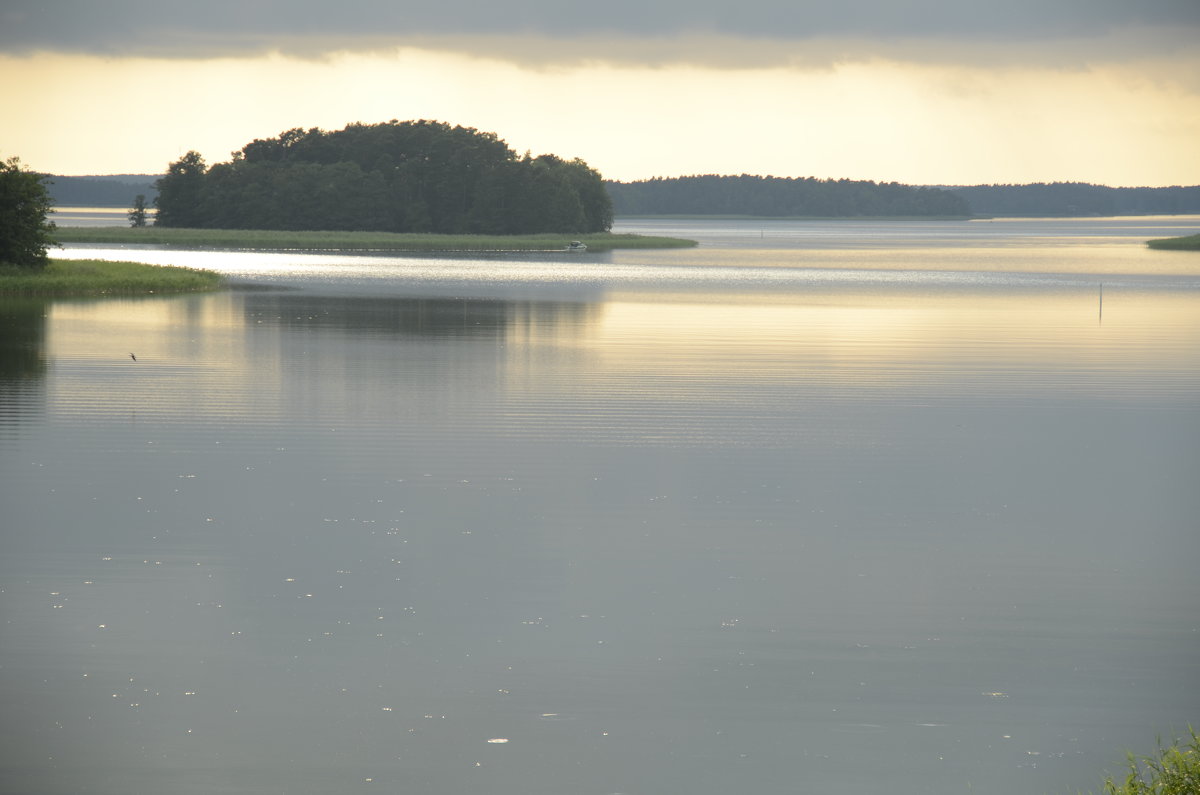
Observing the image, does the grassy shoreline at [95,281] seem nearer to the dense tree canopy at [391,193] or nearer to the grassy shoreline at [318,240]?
the grassy shoreline at [318,240]

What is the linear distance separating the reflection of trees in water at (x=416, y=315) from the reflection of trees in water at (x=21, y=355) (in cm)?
686

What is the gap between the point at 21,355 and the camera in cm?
3494

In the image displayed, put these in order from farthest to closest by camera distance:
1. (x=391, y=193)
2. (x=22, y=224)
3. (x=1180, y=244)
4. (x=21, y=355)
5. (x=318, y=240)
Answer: (x=391, y=193), (x=1180, y=244), (x=318, y=240), (x=22, y=224), (x=21, y=355)

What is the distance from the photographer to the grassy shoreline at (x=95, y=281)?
193 feet

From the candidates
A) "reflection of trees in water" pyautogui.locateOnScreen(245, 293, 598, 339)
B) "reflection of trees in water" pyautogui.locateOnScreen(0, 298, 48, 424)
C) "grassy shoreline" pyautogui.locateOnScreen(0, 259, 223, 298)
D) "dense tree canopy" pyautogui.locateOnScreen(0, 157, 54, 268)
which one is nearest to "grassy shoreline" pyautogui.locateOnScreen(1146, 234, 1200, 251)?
"reflection of trees in water" pyautogui.locateOnScreen(245, 293, 598, 339)

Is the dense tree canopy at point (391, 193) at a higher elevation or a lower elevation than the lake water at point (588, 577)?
higher

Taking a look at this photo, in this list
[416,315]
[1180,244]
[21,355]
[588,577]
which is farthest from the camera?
[1180,244]

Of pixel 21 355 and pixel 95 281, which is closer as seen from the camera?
pixel 21 355

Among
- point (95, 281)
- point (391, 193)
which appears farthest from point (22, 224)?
point (391, 193)

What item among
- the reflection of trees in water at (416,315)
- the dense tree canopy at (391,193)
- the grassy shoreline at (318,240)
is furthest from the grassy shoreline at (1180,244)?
the reflection of trees in water at (416,315)

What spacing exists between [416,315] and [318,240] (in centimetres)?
9517

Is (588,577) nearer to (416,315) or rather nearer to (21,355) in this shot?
(21,355)

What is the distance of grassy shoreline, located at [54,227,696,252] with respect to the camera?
140m

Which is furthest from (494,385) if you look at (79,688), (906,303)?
(906,303)
